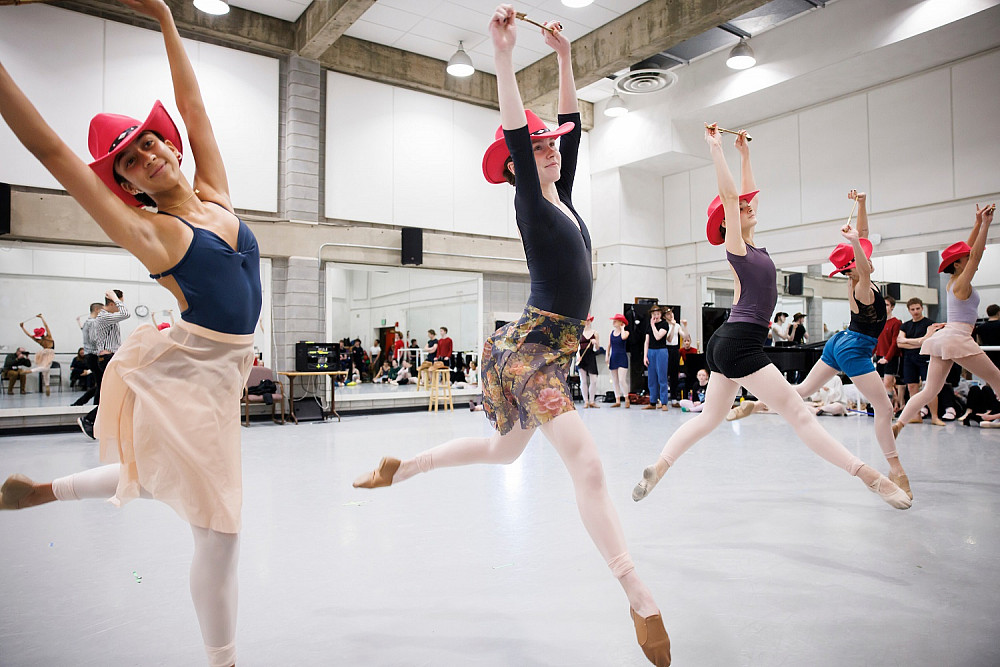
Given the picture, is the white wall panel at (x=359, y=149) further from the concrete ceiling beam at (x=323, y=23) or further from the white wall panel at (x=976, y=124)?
the white wall panel at (x=976, y=124)

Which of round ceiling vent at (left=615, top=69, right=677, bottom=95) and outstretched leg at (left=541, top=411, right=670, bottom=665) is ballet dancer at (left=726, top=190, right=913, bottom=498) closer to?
outstretched leg at (left=541, top=411, right=670, bottom=665)

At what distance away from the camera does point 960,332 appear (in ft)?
14.8

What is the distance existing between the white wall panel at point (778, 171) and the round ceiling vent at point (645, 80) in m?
2.37

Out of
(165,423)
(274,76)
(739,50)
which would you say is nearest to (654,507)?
(165,423)

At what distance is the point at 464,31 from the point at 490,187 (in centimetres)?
286

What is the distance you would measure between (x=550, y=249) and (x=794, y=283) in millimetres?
12745

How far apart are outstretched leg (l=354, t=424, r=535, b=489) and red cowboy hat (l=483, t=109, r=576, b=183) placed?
89cm

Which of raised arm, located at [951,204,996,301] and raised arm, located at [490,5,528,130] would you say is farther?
raised arm, located at [951,204,996,301]

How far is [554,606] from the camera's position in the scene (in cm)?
223

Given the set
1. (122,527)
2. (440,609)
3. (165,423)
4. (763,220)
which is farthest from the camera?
(763,220)

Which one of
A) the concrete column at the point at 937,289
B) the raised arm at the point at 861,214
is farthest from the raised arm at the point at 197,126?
the concrete column at the point at 937,289

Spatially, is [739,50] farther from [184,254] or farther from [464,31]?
[184,254]

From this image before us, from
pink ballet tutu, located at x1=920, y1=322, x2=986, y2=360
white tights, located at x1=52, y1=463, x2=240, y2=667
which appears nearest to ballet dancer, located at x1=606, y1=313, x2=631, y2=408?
pink ballet tutu, located at x1=920, y1=322, x2=986, y2=360

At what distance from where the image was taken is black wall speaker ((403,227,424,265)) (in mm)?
11047
